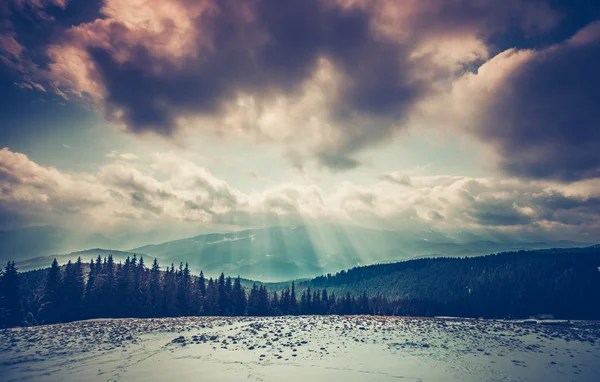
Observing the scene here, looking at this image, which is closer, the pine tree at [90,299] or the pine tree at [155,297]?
the pine tree at [90,299]

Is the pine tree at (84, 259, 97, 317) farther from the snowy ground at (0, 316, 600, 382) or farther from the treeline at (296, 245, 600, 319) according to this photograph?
the treeline at (296, 245, 600, 319)

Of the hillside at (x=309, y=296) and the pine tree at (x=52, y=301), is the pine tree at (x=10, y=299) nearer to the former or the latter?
the pine tree at (x=52, y=301)

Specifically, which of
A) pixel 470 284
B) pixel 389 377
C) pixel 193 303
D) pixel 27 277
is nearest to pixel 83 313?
pixel 193 303

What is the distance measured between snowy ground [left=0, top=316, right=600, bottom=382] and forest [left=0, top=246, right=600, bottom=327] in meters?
30.4

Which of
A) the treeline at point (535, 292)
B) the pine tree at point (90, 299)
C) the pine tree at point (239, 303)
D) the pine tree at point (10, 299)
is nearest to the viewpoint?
the pine tree at point (10, 299)

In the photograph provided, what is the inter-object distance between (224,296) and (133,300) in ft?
113

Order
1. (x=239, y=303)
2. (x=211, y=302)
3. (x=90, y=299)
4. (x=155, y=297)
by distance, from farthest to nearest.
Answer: (x=239, y=303), (x=211, y=302), (x=155, y=297), (x=90, y=299)

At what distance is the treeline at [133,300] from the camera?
8975 centimetres

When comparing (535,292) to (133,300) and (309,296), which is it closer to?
(309,296)

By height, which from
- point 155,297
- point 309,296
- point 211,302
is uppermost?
point 155,297

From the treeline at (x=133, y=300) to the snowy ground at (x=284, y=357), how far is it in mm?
27574

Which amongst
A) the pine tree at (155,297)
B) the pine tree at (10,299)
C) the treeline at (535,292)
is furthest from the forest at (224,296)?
the treeline at (535,292)

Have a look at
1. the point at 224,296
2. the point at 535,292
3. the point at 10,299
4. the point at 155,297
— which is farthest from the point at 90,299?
the point at 535,292

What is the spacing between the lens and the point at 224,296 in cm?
12669
